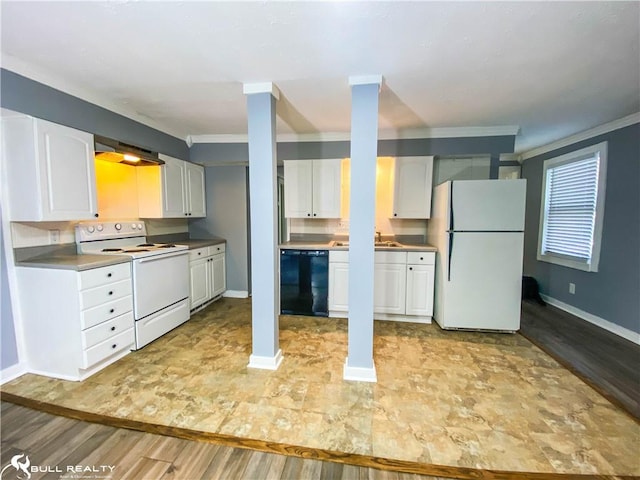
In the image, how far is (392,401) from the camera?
1.91 m

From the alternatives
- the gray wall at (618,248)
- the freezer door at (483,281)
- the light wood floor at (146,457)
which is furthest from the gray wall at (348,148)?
the light wood floor at (146,457)

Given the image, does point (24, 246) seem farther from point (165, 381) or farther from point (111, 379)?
point (165, 381)

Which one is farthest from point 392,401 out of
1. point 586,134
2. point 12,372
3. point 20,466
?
point 586,134

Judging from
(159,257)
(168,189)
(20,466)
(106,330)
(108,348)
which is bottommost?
(20,466)

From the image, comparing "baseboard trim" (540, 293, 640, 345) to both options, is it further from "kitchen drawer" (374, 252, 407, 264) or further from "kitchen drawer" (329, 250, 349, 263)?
"kitchen drawer" (329, 250, 349, 263)

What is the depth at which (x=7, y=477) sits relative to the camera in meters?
1.36

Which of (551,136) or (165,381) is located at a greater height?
(551,136)

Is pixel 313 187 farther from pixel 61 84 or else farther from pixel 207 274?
pixel 61 84

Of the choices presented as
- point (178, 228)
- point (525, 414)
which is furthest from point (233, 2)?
point (178, 228)

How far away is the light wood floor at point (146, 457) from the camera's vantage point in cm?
137

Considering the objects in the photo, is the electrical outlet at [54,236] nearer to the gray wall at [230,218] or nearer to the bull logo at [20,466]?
the bull logo at [20,466]

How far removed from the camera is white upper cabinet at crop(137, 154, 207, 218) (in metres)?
3.20

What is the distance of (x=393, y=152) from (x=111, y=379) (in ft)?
12.2

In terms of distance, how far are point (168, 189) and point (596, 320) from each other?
17.7 feet
